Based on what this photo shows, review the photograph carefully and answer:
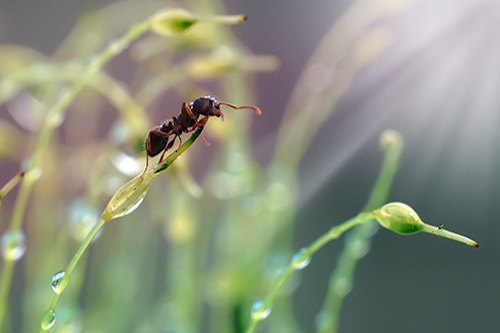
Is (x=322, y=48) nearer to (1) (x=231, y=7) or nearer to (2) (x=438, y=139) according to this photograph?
(2) (x=438, y=139)

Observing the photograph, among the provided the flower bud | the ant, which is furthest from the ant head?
the flower bud

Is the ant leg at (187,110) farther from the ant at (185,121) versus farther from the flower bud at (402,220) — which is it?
the flower bud at (402,220)

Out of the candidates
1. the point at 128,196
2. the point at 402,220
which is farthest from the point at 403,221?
the point at 128,196

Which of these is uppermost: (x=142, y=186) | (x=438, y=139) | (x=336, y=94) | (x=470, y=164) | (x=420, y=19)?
(x=420, y=19)

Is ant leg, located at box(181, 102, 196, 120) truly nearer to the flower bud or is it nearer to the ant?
the ant

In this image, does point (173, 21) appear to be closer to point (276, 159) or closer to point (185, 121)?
point (185, 121)

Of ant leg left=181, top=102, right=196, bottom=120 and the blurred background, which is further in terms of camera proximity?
the blurred background

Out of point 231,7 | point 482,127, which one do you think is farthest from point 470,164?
point 231,7

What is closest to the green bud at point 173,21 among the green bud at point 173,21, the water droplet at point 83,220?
the green bud at point 173,21
